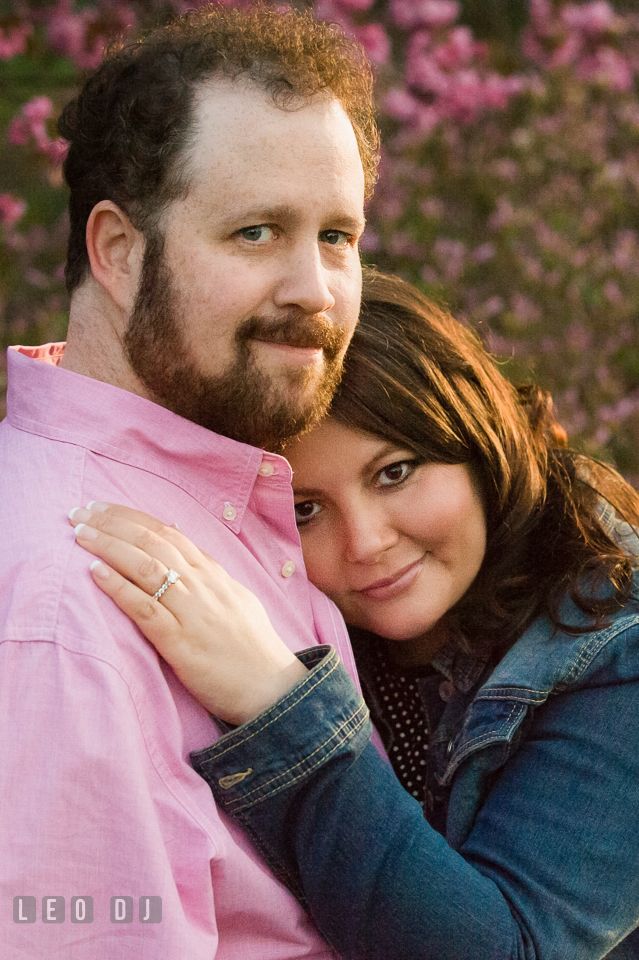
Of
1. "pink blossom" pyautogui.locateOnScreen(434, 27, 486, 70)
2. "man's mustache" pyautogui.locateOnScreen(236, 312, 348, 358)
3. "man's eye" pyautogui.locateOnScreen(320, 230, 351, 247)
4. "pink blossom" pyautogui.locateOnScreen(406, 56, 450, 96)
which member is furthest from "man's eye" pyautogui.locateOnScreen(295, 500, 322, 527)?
"pink blossom" pyautogui.locateOnScreen(434, 27, 486, 70)

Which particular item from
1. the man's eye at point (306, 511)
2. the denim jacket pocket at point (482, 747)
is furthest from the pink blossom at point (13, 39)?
the denim jacket pocket at point (482, 747)

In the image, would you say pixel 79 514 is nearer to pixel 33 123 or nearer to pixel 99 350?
pixel 99 350

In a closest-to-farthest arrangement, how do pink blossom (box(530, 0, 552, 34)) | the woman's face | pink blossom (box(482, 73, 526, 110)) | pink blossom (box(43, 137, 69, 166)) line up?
the woman's face → pink blossom (box(43, 137, 69, 166)) → pink blossom (box(482, 73, 526, 110)) → pink blossom (box(530, 0, 552, 34))

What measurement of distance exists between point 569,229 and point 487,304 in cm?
78

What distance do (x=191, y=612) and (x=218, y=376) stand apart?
1.45ft

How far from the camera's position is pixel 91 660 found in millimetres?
1426

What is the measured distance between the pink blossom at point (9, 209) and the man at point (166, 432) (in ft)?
7.99

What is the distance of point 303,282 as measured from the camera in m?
1.80

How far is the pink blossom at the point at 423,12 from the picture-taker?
541cm

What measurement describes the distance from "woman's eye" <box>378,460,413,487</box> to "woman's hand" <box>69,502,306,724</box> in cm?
57

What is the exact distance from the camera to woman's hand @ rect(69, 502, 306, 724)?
1.57 meters

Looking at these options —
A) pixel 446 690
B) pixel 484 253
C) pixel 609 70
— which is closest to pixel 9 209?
pixel 484 253

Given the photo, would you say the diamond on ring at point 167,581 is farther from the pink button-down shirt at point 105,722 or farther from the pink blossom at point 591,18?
the pink blossom at point 591,18

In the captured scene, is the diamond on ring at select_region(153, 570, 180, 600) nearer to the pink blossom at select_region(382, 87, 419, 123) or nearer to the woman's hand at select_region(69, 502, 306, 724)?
the woman's hand at select_region(69, 502, 306, 724)
